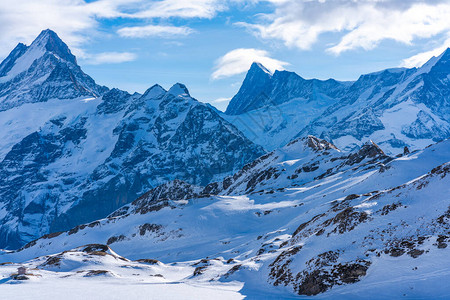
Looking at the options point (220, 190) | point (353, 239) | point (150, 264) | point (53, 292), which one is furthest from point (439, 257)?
point (220, 190)

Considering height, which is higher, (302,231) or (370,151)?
(370,151)

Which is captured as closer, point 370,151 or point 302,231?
point 302,231

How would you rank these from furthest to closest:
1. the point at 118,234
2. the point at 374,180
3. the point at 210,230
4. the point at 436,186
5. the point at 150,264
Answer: the point at 118,234
the point at 210,230
the point at 374,180
the point at 150,264
the point at 436,186

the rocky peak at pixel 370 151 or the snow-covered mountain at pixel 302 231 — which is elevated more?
the rocky peak at pixel 370 151

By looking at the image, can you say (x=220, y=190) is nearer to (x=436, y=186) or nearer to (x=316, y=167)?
(x=316, y=167)

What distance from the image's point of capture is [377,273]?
2956 centimetres

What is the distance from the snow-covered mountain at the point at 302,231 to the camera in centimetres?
3014

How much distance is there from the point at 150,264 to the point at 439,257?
A: 164 ft

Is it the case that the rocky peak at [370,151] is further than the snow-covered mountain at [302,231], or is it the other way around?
the rocky peak at [370,151]

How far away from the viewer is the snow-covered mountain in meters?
30.1

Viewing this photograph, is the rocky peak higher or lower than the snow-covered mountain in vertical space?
higher

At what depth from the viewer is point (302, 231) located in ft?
177

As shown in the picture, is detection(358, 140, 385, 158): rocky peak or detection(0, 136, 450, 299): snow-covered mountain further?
detection(358, 140, 385, 158): rocky peak

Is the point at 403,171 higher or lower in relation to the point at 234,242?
higher
